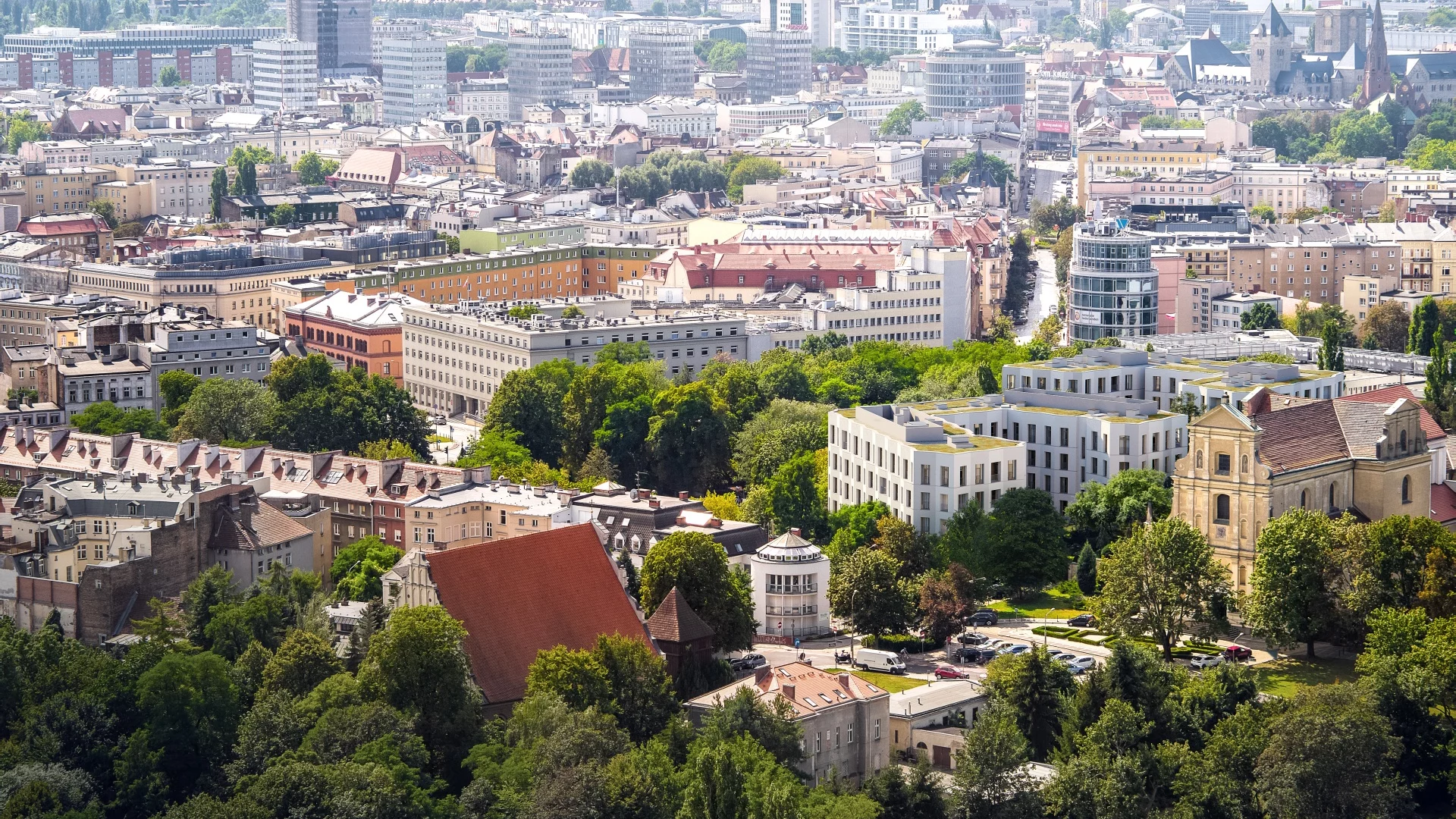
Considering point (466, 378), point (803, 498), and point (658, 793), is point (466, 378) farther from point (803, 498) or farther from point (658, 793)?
point (658, 793)

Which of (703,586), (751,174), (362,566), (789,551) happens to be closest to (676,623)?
(703,586)

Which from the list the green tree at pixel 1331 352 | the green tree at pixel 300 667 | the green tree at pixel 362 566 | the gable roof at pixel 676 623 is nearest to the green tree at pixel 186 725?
the green tree at pixel 300 667

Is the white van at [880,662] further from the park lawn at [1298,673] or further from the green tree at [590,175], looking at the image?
the green tree at [590,175]

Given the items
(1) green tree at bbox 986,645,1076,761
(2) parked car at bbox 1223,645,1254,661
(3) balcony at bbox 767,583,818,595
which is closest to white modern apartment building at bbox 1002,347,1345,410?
(3) balcony at bbox 767,583,818,595

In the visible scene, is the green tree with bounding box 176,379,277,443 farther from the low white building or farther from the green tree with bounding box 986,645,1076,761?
the green tree with bounding box 986,645,1076,761

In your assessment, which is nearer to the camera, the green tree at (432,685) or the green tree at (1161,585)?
the green tree at (432,685)

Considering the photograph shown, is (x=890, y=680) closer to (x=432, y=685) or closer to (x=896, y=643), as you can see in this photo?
(x=896, y=643)
